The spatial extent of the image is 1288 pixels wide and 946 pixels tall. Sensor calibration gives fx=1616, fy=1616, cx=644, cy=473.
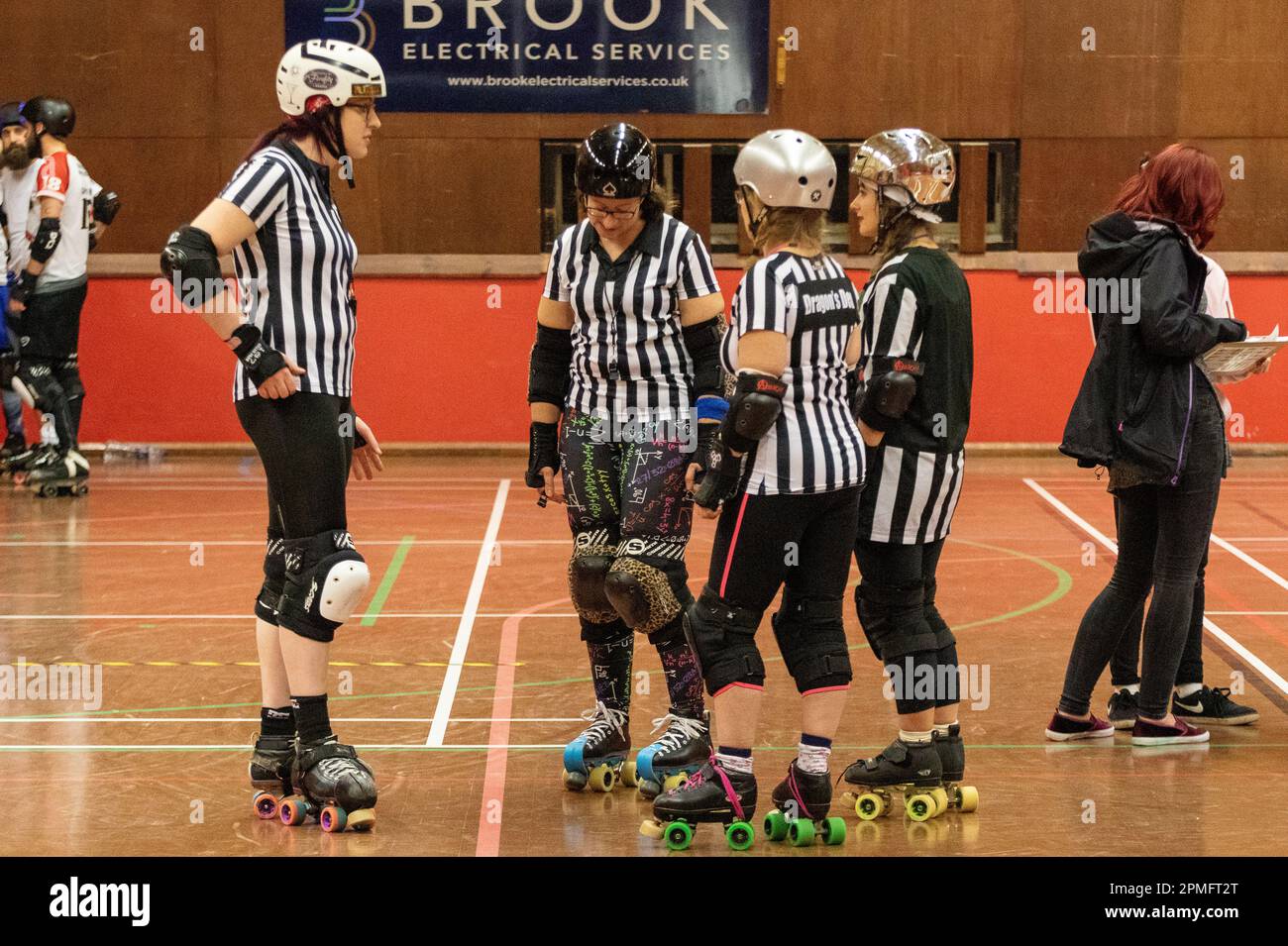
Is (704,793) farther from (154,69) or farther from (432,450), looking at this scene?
(154,69)

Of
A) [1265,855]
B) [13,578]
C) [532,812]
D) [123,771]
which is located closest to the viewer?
[1265,855]

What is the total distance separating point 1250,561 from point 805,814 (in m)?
3.94

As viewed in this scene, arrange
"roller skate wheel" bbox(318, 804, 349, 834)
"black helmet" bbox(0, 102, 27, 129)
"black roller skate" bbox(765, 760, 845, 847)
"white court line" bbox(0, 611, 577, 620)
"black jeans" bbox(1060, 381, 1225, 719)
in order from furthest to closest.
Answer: "black helmet" bbox(0, 102, 27, 129)
"white court line" bbox(0, 611, 577, 620)
"black jeans" bbox(1060, 381, 1225, 719)
"roller skate wheel" bbox(318, 804, 349, 834)
"black roller skate" bbox(765, 760, 845, 847)

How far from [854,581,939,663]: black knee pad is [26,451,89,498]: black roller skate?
576 cm

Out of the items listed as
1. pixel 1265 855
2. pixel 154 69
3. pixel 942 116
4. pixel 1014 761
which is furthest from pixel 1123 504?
pixel 154 69

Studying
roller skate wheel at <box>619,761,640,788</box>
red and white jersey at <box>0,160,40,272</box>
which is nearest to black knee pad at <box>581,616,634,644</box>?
roller skate wheel at <box>619,761,640,788</box>

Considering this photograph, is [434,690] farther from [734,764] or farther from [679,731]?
[734,764]

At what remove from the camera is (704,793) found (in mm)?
3664

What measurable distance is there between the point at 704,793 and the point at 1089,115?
7613 millimetres

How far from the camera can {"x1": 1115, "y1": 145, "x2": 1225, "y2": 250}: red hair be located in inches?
167

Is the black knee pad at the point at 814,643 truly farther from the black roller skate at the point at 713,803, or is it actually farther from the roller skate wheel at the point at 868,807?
the roller skate wheel at the point at 868,807

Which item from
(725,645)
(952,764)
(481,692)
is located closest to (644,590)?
(725,645)

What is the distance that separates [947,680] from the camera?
12.8 feet

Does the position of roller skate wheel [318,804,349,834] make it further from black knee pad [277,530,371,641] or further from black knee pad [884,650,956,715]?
black knee pad [884,650,956,715]
